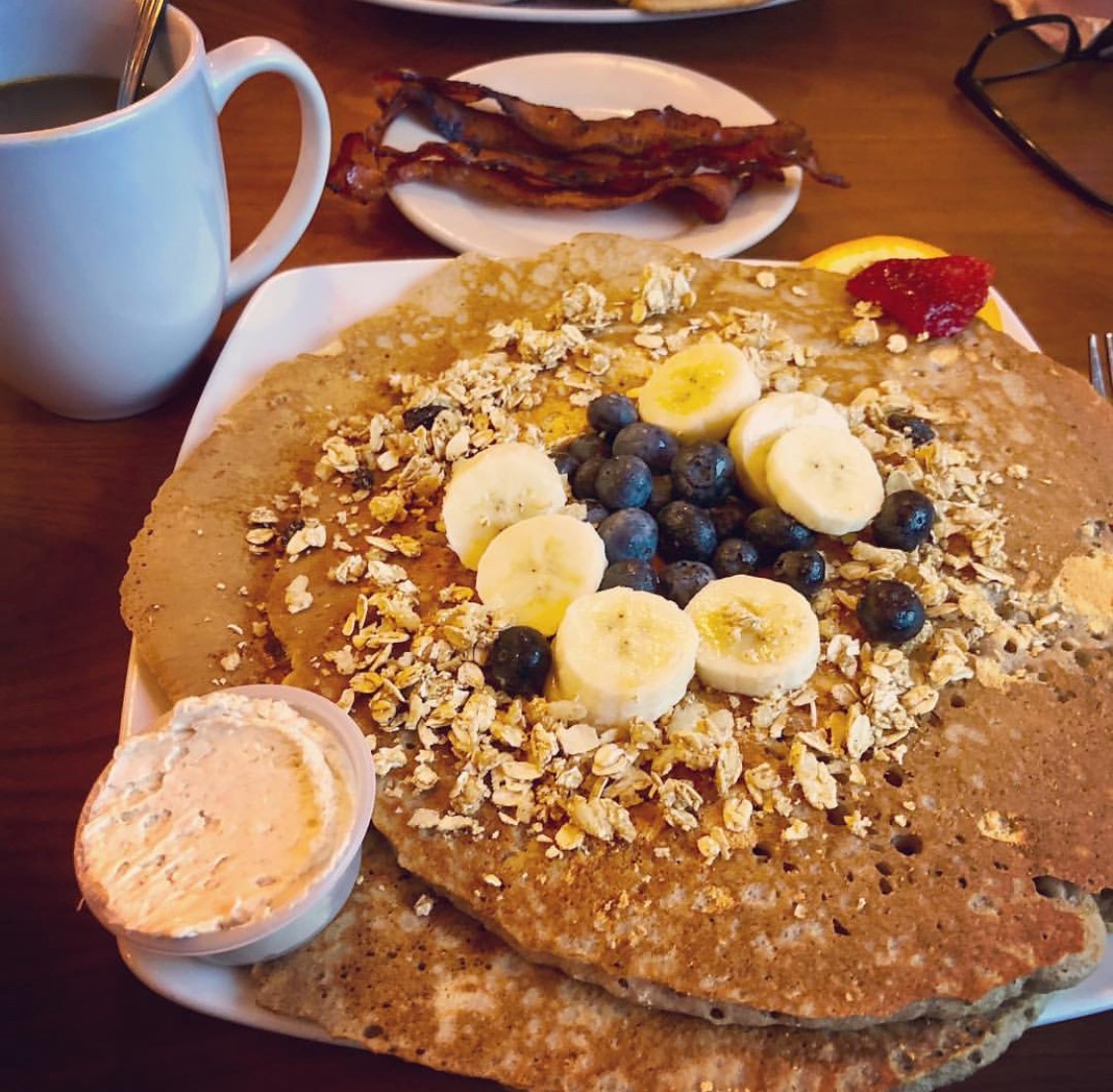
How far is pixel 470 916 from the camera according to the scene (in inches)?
39.7

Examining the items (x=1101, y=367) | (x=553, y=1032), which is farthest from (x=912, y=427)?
(x=553, y=1032)

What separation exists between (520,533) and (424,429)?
27 centimetres

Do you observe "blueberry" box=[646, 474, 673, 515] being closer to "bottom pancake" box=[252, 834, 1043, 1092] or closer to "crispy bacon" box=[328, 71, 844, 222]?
"bottom pancake" box=[252, 834, 1043, 1092]

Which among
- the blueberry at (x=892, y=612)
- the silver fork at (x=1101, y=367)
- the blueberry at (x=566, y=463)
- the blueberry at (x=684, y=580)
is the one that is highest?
the blueberry at (x=566, y=463)

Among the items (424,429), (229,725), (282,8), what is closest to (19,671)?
(229,725)

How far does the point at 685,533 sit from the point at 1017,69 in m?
1.99

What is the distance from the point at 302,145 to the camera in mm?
1520

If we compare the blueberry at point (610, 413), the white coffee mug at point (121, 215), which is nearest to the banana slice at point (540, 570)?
the blueberry at point (610, 413)

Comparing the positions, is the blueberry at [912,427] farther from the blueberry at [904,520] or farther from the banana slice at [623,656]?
the banana slice at [623,656]

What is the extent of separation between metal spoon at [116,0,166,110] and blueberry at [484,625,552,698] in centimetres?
88

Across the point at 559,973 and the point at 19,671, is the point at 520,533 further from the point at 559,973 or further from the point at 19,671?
the point at 19,671

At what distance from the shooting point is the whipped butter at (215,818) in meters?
0.85

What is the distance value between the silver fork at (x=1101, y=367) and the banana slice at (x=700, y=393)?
67 cm

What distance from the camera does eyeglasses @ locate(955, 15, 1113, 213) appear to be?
7.20ft
